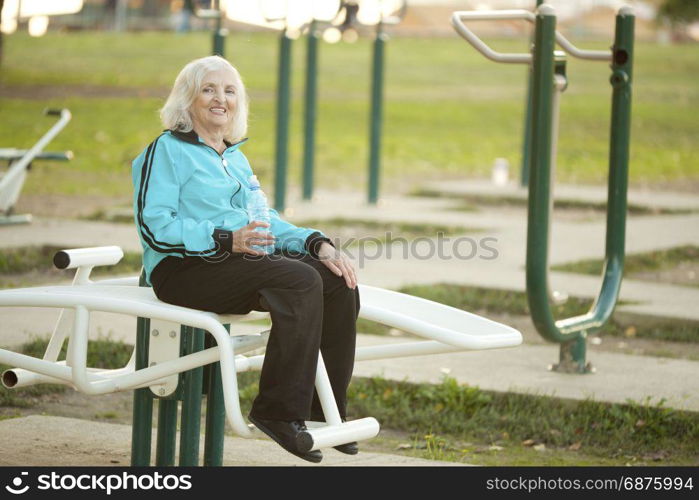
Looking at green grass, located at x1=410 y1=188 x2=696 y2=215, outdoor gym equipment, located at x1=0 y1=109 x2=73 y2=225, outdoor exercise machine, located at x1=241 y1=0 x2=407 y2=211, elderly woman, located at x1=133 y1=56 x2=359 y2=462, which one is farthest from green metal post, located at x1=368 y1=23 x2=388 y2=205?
elderly woman, located at x1=133 y1=56 x2=359 y2=462

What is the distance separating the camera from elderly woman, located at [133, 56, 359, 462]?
11.3 feet

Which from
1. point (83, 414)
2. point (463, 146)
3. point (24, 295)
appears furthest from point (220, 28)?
point (463, 146)

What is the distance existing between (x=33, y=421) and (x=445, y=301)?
2.91m

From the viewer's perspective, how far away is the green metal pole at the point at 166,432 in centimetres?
374

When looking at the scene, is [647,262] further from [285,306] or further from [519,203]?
[285,306]

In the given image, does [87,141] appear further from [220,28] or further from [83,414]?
[83,414]

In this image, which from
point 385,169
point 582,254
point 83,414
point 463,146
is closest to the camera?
point 83,414

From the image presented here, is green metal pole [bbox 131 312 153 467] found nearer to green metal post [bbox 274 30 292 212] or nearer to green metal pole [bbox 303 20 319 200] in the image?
green metal post [bbox 274 30 292 212]

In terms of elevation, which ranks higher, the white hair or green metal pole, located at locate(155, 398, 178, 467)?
the white hair

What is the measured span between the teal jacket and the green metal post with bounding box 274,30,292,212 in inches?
269

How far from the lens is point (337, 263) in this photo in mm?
3725

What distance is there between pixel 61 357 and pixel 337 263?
2178 mm

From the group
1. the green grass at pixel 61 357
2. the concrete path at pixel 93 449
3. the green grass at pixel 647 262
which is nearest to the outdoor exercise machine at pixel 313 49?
the green grass at pixel 647 262

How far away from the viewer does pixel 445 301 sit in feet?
22.9
